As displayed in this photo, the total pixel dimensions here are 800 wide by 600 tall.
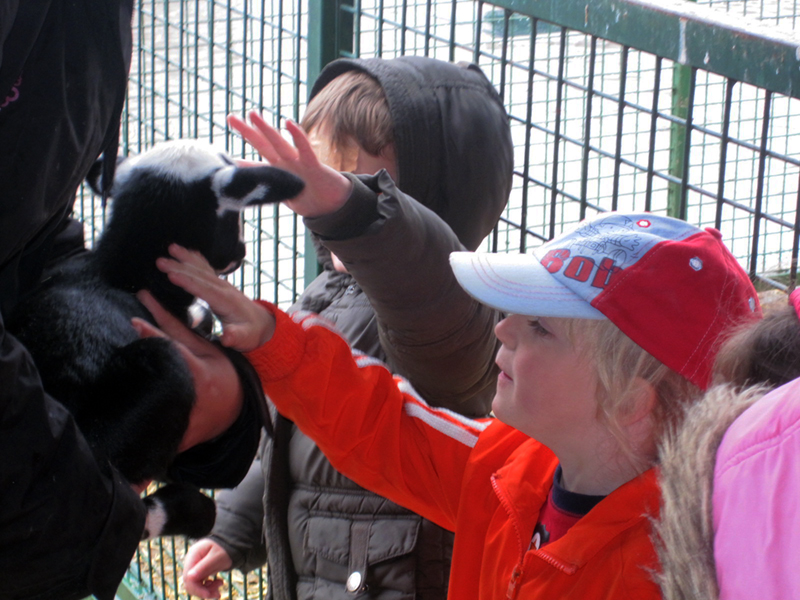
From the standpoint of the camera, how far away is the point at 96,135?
1058mm

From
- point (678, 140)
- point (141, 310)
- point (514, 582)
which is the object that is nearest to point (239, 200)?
point (141, 310)

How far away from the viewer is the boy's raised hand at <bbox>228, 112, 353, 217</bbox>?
4.66 ft

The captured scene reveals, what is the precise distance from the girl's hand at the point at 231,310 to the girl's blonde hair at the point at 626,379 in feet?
1.75

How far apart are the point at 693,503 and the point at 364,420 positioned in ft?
2.78

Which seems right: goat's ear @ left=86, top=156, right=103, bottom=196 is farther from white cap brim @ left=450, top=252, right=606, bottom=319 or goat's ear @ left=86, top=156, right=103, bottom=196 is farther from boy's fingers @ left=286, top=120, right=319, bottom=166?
white cap brim @ left=450, top=252, right=606, bottom=319

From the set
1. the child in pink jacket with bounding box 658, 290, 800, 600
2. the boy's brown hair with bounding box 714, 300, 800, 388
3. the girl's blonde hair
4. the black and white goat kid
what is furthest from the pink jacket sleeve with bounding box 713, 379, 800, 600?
the black and white goat kid

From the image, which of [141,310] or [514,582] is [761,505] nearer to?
[514,582]

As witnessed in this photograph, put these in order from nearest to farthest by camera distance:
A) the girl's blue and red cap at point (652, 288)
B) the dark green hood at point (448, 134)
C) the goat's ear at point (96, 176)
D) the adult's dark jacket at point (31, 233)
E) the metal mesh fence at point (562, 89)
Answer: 1. the adult's dark jacket at point (31, 233)
2. the girl's blue and red cap at point (652, 288)
3. the metal mesh fence at point (562, 89)
4. the goat's ear at point (96, 176)
5. the dark green hood at point (448, 134)

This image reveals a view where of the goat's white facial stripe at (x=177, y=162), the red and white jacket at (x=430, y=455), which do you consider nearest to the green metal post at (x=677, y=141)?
the red and white jacket at (x=430, y=455)

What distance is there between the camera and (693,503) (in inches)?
27.5

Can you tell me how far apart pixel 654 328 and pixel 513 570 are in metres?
0.40

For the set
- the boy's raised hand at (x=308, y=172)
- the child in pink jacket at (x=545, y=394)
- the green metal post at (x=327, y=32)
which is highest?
the green metal post at (x=327, y=32)

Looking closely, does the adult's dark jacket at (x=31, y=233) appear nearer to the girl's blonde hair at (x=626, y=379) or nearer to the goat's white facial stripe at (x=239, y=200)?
the goat's white facial stripe at (x=239, y=200)

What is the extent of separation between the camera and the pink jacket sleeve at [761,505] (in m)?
0.59
